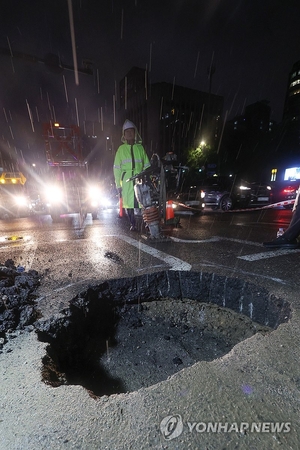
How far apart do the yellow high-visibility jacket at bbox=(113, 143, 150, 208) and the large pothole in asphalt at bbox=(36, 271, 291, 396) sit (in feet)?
A: 9.51

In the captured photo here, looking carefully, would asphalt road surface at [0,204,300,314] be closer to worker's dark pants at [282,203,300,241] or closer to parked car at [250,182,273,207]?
worker's dark pants at [282,203,300,241]

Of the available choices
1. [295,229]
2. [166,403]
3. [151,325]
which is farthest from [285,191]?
[166,403]

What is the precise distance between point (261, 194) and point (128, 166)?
11606 millimetres

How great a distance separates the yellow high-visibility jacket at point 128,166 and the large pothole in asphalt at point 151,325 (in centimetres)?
290

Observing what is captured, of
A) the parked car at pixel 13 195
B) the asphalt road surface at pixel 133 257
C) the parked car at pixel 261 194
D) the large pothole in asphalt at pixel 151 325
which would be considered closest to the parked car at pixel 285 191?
Result: the parked car at pixel 261 194

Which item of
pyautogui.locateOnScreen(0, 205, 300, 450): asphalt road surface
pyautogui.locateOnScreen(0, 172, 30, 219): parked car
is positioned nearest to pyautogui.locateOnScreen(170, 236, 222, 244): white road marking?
pyautogui.locateOnScreen(0, 205, 300, 450): asphalt road surface

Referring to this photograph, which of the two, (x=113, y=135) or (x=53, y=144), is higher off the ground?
(x=113, y=135)

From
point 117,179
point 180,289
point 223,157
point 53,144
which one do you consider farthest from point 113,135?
point 180,289

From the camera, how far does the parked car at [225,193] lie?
12430mm

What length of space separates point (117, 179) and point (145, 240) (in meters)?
1.80

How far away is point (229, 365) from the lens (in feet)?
4.03

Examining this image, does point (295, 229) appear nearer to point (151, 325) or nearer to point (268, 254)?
point (268, 254)

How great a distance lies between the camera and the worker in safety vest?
5246mm

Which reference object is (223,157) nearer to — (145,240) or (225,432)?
(145,240)
